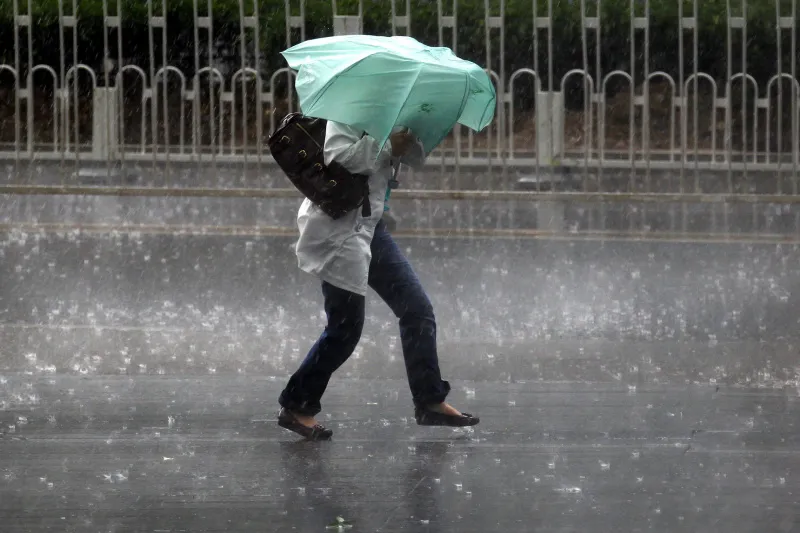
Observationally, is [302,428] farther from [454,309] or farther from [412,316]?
[454,309]

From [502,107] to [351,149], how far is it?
8.73 meters

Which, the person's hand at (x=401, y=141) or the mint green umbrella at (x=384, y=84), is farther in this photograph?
the person's hand at (x=401, y=141)

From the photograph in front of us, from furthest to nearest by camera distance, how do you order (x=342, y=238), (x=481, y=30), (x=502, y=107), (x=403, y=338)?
(x=481, y=30), (x=502, y=107), (x=403, y=338), (x=342, y=238)

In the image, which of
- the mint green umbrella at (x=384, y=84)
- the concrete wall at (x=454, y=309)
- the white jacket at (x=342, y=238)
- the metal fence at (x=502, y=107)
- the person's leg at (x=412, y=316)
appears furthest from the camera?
the metal fence at (x=502, y=107)

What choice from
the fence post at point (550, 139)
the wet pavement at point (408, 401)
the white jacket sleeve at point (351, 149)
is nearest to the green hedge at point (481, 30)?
the fence post at point (550, 139)

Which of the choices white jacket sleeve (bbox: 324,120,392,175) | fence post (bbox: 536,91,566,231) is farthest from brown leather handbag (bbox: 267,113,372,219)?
fence post (bbox: 536,91,566,231)

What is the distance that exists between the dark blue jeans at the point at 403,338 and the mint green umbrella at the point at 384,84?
54cm

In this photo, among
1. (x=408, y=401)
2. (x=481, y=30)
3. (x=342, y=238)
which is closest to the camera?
(x=342, y=238)

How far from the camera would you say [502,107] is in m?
14.6

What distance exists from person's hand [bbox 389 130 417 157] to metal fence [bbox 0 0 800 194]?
703 cm

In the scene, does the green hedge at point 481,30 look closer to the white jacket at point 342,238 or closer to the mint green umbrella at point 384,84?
the mint green umbrella at point 384,84

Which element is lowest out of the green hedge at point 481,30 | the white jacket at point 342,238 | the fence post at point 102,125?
the white jacket at point 342,238

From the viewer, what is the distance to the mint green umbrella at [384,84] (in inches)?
231

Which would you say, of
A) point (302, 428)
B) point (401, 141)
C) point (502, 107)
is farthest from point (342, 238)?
point (502, 107)
